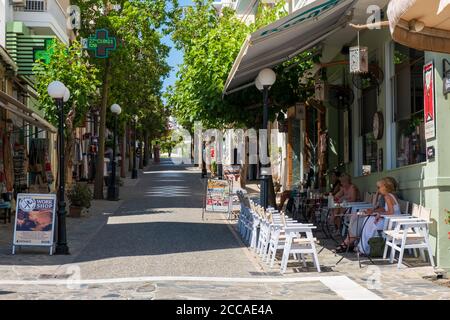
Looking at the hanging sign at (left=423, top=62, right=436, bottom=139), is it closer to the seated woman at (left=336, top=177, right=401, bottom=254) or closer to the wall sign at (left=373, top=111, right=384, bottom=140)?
the seated woman at (left=336, top=177, right=401, bottom=254)

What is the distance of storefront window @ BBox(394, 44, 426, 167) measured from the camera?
12805 millimetres

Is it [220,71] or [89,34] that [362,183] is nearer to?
[220,71]

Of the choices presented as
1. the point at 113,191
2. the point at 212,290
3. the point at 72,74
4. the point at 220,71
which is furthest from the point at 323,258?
the point at 113,191

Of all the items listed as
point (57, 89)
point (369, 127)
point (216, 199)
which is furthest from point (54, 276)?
point (216, 199)

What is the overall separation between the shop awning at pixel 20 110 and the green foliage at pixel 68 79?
50 centimetres

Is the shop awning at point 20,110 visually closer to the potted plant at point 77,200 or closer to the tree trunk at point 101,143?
the potted plant at point 77,200

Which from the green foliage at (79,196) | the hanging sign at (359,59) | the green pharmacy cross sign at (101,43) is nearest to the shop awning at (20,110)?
the green foliage at (79,196)

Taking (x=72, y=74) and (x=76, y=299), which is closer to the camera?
(x=76, y=299)

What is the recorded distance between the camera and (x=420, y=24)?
356 inches

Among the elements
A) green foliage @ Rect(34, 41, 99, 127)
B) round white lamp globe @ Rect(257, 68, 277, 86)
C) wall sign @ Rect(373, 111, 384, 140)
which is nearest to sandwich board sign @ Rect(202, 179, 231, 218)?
green foliage @ Rect(34, 41, 99, 127)

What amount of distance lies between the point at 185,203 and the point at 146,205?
1.42 metres

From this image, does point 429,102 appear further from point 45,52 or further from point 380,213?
point 45,52

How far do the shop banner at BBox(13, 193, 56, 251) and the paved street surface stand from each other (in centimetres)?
29

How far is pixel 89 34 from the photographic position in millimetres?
26672
